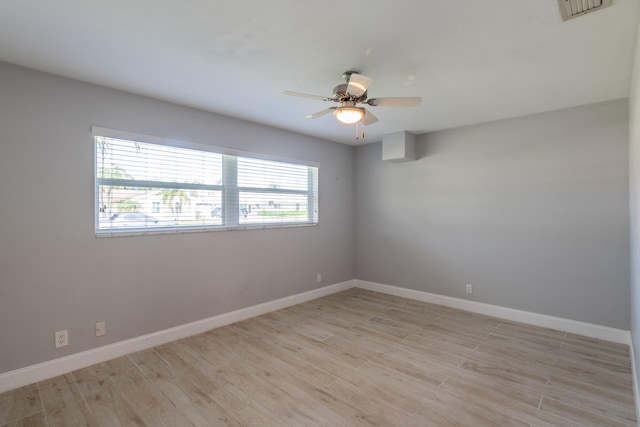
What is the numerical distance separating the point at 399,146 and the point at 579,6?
2831mm

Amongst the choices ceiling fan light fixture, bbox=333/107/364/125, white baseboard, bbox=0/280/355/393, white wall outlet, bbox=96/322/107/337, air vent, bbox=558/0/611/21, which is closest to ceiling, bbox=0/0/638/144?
air vent, bbox=558/0/611/21

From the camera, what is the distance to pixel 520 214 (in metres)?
3.82

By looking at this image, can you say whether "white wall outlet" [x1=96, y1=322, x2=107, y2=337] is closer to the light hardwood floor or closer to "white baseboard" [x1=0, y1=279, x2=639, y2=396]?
"white baseboard" [x1=0, y1=279, x2=639, y2=396]

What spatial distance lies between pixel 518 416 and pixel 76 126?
4094 millimetres

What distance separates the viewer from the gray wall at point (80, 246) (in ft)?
8.01

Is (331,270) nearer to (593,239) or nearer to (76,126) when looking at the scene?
(593,239)

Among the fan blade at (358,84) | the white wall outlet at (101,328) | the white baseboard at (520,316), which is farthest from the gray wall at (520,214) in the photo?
the white wall outlet at (101,328)

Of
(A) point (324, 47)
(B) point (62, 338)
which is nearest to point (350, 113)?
(A) point (324, 47)

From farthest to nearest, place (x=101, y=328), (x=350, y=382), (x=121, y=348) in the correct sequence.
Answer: (x=121, y=348), (x=101, y=328), (x=350, y=382)

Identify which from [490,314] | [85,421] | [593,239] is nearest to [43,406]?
[85,421]

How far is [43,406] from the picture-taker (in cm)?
220

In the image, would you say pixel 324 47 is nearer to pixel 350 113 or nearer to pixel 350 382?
pixel 350 113

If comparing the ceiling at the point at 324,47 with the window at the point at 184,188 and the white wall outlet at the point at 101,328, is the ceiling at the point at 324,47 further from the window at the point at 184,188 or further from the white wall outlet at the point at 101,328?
the white wall outlet at the point at 101,328

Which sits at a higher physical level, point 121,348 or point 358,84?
point 358,84
